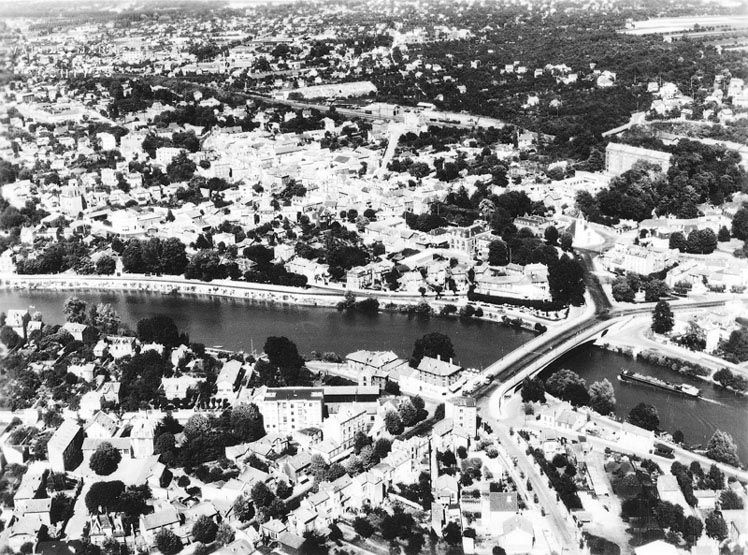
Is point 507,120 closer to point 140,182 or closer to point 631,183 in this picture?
point 631,183

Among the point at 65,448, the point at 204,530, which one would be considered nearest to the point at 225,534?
the point at 204,530

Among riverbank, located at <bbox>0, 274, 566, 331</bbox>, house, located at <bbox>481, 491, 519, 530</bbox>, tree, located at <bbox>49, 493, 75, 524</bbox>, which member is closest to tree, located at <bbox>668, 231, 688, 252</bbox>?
riverbank, located at <bbox>0, 274, 566, 331</bbox>

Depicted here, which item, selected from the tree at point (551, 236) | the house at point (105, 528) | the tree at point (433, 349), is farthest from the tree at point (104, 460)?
the tree at point (551, 236)

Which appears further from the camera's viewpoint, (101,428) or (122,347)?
(122,347)

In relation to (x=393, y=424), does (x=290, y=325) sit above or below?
below

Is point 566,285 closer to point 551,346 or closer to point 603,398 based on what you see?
point 551,346

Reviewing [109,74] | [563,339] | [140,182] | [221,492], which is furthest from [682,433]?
[109,74]

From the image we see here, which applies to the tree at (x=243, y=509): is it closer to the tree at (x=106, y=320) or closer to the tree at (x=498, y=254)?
the tree at (x=106, y=320)
